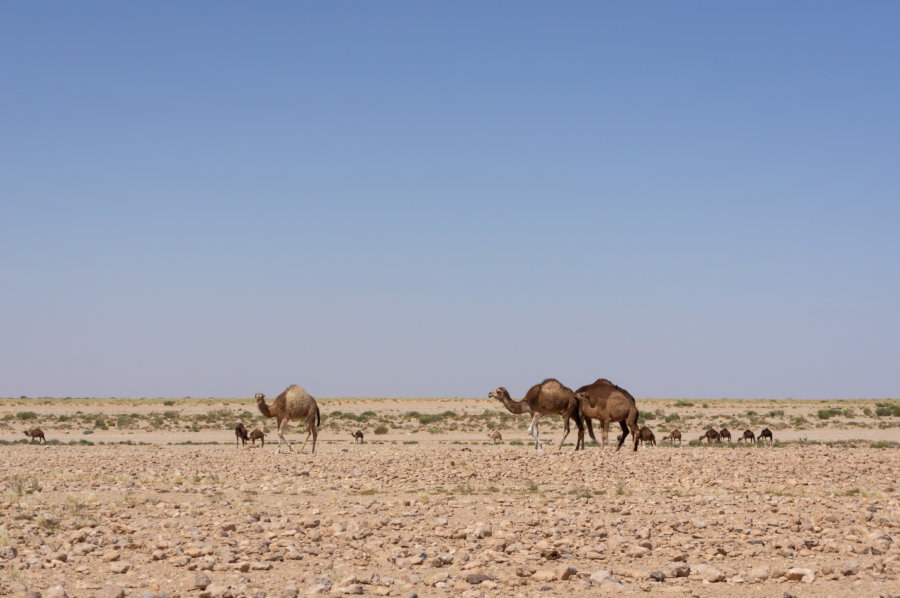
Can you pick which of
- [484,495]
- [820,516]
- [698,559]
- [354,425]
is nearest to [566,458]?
[484,495]

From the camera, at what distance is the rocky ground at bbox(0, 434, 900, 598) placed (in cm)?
942

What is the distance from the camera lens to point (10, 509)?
13609mm

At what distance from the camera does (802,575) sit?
967 centimetres

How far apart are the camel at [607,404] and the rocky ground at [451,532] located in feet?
20.7

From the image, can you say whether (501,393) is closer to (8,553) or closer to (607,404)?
(607,404)

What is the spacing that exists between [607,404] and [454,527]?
14.5m

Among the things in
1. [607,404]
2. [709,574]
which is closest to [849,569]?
[709,574]

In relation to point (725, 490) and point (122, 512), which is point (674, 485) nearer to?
point (725, 490)

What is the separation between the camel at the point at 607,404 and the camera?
25.7 m

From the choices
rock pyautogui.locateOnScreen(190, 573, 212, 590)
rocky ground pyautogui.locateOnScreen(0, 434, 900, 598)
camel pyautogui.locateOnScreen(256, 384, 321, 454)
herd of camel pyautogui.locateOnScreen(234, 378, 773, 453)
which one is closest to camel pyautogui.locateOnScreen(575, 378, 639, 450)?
herd of camel pyautogui.locateOnScreen(234, 378, 773, 453)

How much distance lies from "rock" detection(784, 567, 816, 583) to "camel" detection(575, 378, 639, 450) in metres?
15.6

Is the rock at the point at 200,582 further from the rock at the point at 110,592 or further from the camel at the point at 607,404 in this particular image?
the camel at the point at 607,404

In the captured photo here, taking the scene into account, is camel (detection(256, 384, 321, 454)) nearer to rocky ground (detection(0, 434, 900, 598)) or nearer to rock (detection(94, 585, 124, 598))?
rocky ground (detection(0, 434, 900, 598))

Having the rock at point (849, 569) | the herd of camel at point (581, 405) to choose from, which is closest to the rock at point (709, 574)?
the rock at point (849, 569)
